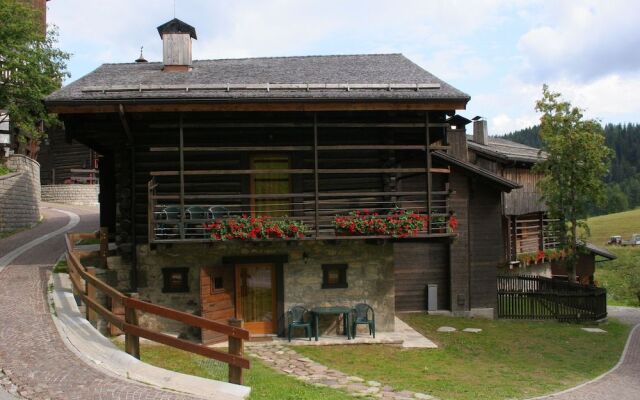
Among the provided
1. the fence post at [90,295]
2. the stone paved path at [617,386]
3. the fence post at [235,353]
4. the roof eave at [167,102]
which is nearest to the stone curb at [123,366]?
the fence post at [235,353]

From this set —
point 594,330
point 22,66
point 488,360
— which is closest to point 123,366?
point 488,360

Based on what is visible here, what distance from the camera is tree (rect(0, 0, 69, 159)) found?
27.6m

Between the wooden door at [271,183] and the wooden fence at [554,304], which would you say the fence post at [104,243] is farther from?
the wooden fence at [554,304]

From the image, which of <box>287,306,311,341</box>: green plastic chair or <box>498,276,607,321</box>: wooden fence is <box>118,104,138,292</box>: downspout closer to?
<box>287,306,311,341</box>: green plastic chair

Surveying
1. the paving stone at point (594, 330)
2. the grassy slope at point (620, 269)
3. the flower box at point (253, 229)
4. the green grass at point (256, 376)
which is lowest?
the grassy slope at point (620, 269)

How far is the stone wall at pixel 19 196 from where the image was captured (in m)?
26.2

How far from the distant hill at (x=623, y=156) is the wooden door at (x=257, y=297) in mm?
115406

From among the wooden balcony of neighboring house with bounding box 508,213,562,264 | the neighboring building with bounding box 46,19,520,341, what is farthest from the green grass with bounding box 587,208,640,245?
the neighboring building with bounding box 46,19,520,341

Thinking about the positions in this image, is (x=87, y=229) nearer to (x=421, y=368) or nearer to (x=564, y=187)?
(x=421, y=368)

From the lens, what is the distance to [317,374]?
11883 millimetres

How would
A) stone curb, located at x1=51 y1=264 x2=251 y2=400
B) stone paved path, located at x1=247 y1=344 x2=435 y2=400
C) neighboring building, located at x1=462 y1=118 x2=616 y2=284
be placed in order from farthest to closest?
neighboring building, located at x1=462 y1=118 x2=616 y2=284 < stone paved path, located at x1=247 y1=344 x2=435 y2=400 < stone curb, located at x1=51 y1=264 x2=251 y2=400

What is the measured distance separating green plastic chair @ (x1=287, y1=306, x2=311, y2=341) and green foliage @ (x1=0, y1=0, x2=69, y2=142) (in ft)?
65.3

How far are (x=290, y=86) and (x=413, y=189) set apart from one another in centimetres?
822

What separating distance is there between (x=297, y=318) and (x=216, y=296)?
7.45ft
